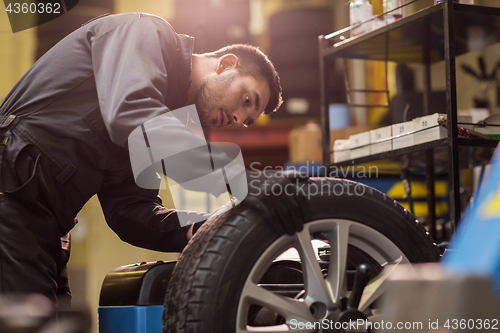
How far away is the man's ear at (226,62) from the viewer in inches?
58.6

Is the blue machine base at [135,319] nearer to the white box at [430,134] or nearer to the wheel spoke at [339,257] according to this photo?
the wheel spoke at [339,257]

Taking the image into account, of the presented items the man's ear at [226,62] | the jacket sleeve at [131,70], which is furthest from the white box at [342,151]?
the jacket sleeve at [131,70]

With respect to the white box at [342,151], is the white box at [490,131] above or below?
above

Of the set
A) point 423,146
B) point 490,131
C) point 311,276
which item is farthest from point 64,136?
point 490,131

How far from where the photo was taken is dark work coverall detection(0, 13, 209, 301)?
112cm

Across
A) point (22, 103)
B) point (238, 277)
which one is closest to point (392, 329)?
point (238, 277)

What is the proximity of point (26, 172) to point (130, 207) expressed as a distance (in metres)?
0.32

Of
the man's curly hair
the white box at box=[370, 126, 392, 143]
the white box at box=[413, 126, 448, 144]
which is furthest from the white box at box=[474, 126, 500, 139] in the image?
the man's curly hair

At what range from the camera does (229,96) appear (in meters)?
1.49

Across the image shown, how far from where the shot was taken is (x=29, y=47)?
10.2 feet

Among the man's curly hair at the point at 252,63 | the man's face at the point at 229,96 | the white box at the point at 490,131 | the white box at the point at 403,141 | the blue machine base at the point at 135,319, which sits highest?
the man's curly hair at the point at 252,63

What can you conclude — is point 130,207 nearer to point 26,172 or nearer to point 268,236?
point 26,172

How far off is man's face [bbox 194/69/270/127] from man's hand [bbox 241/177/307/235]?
665 mm

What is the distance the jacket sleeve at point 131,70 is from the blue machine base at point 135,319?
0.35 m
